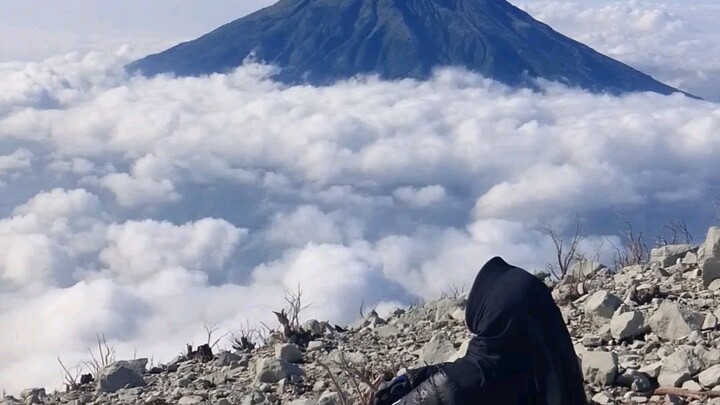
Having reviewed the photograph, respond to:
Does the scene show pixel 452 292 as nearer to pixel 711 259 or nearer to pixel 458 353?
pixel 711 259

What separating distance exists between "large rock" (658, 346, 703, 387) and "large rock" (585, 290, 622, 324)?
1209 mm

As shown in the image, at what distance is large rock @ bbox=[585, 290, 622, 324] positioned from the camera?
6284 millimetres

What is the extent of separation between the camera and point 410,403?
3762 millimetres

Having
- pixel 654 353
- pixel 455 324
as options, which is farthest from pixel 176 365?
pixel 654 353

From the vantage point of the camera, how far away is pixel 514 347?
140 inches

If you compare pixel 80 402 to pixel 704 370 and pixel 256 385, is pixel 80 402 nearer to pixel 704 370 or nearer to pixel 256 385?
pixel 256 385

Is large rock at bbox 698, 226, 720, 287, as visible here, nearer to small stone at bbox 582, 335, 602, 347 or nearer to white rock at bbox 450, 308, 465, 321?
small stone at bbox 582, 335, 602, 347

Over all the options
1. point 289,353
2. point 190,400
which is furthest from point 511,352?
point 289,353

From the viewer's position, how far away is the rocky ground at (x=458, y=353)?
5000 mm

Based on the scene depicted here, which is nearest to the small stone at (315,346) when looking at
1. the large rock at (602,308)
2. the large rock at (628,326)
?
the large rock at (602,308)

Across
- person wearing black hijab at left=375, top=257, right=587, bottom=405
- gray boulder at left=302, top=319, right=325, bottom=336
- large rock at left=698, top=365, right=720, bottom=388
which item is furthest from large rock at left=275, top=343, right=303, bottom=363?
person wearing black hijab at left=375, top=257, right=587, bottom=405

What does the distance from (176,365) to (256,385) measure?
4.90 ft

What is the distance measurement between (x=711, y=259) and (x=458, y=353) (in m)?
2.33

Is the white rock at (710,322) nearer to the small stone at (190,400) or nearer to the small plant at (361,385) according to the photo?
the small plant at (361,385)
